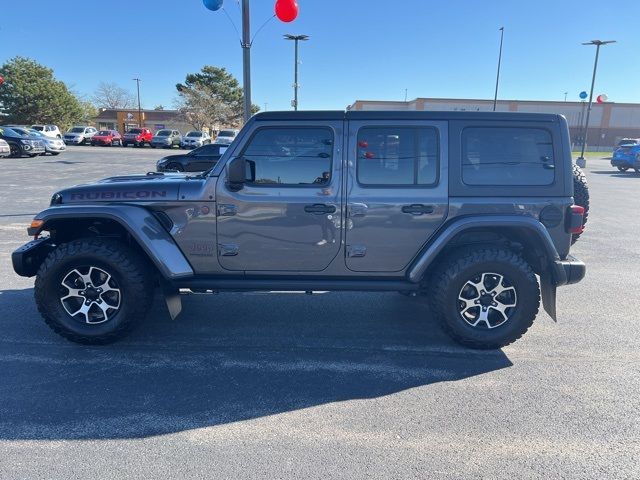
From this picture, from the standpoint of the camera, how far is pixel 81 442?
2.61m

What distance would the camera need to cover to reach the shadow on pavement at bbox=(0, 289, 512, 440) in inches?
114

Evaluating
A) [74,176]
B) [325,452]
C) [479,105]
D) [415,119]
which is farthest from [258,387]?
[479,105]

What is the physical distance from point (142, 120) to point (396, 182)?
6391 cm

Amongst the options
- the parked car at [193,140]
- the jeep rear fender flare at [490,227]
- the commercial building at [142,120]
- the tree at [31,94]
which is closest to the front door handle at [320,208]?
the jeep rear fender flare at [490,227]

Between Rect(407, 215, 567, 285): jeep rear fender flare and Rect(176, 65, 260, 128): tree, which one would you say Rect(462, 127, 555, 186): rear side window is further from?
Rect(176, 65, 260, 128): tree

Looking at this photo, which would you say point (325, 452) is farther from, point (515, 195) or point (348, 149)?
point (515, 195)

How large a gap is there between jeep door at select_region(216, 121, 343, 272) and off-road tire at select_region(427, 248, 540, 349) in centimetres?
97

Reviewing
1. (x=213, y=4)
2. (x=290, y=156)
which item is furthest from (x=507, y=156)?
(x=213, y=4)

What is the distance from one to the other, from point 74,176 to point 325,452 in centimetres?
1729

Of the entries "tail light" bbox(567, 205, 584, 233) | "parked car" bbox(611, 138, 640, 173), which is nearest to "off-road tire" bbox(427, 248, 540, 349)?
"tail light" bbox(567, 205, 584, 233)

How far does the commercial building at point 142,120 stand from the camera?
2435 inches

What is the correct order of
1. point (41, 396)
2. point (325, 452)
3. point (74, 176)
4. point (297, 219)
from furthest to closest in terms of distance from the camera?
point (74, 176), point (297, 219), point (41, 396), point (325, 452)

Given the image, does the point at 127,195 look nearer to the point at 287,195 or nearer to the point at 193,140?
the point at 287,195

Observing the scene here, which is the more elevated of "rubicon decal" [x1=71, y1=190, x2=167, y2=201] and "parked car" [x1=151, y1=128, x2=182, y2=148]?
"parked car" [x1=151, y1=128, x2=182, y2=148]
